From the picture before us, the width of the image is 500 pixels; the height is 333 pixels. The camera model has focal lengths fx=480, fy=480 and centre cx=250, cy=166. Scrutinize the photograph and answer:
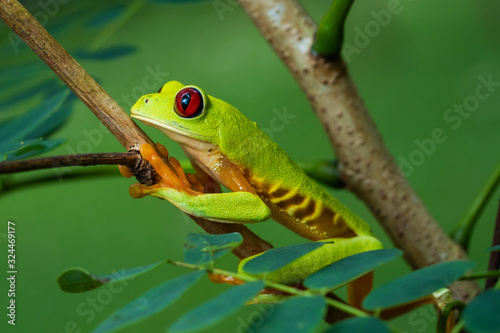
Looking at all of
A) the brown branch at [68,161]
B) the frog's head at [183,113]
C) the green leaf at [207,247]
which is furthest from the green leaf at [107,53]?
the green leaf at [207,247]

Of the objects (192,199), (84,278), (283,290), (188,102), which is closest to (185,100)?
(188,102)

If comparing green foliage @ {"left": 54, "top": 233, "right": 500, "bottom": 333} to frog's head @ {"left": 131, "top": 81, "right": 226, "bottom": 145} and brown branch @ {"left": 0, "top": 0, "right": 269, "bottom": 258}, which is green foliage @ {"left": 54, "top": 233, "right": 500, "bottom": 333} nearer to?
brown branch @ {"left": 0, "top": 0, "right": 269, "bottom": 258}

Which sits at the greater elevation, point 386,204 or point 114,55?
point 114,55

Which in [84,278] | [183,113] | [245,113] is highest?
[183,113]

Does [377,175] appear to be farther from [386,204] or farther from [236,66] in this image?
[236,66]

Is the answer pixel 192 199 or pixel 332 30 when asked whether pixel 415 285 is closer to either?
pixel 192 199

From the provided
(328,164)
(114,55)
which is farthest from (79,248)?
(328,164)
